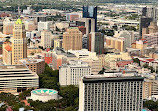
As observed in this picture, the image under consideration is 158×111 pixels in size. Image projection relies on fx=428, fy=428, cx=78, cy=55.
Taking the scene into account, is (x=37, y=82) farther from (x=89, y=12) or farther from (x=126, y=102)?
(x=89, y=12)

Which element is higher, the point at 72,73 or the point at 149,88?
the point at 72,73

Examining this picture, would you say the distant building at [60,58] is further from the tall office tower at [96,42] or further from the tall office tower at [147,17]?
the tall office tower at [147,17]

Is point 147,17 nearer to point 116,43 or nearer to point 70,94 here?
point 116,43

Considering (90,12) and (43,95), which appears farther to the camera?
(90,12)

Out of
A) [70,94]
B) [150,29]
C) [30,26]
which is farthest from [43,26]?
[70,94]

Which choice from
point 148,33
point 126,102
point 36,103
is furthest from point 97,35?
point 126,102
